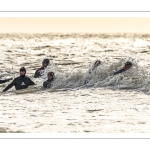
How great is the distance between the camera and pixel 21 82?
4.19 meters

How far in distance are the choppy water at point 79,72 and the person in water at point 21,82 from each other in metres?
0.03

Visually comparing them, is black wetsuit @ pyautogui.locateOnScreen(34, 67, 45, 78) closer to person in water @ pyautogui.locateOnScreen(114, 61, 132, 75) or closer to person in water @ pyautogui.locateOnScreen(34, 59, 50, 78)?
person in water @ pyautogui.locateOnScreen(34, 59, 50, 78)

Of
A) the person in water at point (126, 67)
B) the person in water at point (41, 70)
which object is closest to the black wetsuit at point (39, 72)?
the person in water at point (41, 70)

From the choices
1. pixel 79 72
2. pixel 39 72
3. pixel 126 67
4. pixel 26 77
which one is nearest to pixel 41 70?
pixel 39 72

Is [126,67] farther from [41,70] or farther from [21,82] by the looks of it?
[21,82]

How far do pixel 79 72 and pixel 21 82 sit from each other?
17.4 inches

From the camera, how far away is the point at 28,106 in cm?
417

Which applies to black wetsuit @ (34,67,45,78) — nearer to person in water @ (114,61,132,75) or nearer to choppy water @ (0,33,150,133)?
choppy water @ (0,33,150,133)

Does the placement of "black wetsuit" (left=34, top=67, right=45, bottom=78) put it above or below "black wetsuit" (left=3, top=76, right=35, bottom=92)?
above

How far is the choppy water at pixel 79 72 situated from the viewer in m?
4.17

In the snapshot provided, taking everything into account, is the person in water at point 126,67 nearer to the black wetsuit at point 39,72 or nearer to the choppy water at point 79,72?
the choppy water at point 79,72

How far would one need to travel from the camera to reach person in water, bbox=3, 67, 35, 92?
4.18 metres

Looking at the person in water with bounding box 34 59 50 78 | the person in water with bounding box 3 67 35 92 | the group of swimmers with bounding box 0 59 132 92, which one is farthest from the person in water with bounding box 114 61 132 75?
the person in water with bounding box 3 67 35 92

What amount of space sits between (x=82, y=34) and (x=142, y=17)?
47 centimetres
